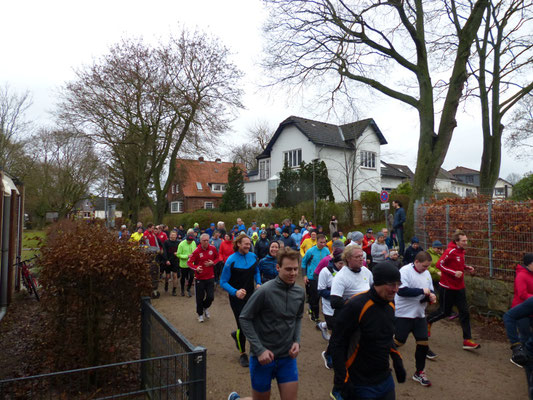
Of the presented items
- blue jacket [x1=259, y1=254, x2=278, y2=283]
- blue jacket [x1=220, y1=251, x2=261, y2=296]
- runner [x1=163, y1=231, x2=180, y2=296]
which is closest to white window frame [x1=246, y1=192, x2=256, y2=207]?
runner [x1=163, y1=231, x2=180, y2=296]

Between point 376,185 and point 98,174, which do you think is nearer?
point 376,185

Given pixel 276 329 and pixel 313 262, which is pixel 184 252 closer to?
pixel 313 262

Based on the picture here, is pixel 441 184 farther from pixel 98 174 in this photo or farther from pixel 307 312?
pixel 307 312

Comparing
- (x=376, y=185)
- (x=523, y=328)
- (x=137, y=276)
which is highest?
(x=376, y=185)

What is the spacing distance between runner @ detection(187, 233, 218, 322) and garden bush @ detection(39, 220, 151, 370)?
327 cm

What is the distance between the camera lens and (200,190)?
180 feet

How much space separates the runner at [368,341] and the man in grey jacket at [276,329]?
641 millimetres

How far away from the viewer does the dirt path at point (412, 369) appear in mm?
5293

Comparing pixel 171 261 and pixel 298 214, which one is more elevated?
pixel 298 214

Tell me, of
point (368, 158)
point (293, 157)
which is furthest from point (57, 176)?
point (368, 158)

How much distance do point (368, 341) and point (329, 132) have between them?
35.8 meters

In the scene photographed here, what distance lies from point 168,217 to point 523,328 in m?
33.4

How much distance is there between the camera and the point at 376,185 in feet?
120

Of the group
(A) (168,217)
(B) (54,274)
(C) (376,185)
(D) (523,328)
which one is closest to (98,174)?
(A) (168,217)
